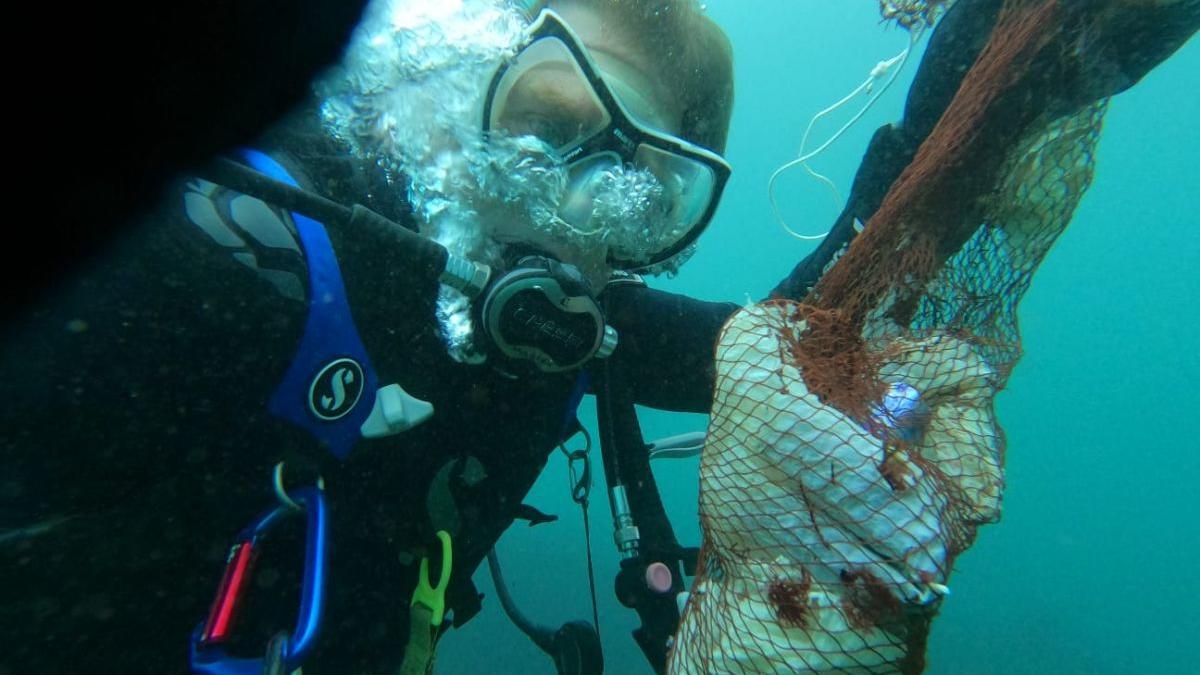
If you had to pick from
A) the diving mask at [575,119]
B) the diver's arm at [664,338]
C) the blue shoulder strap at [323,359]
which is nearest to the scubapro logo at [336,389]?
the blue shoulder strap at [323,359]

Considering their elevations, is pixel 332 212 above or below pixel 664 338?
below

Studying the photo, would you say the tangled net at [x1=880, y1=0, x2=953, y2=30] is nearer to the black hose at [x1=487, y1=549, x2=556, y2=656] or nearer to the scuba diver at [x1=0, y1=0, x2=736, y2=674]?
the scuba diver at [x1=0, y1=0, x2=736, y2=674]

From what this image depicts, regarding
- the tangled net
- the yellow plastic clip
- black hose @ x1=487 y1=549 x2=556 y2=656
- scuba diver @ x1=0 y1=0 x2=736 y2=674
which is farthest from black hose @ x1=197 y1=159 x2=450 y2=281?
the tangled net

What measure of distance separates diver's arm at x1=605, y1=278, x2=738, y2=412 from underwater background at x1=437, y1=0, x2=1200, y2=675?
1482cm

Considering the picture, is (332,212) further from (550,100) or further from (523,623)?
(523,623)

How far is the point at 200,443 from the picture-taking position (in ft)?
4.74

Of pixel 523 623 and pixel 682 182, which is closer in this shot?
pixel 682 182

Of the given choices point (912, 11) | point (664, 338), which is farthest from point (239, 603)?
point (912, 11)

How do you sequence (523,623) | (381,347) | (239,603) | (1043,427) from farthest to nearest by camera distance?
(1043,427), (523,623), (381,347), (239,603)

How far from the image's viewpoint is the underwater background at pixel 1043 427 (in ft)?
74.0

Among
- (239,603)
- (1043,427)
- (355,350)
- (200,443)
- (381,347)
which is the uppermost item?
(1043,427)

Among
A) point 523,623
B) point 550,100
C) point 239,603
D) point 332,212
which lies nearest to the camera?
point 332,212

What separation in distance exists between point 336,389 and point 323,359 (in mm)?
123

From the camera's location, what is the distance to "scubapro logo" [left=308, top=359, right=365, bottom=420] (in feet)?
5.44
